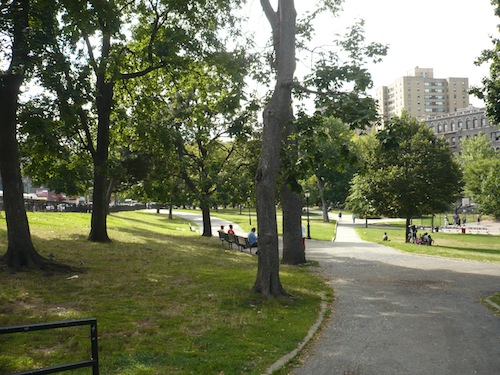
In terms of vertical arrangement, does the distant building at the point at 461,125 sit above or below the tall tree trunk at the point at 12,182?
above

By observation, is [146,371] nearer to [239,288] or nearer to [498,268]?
[239,288]

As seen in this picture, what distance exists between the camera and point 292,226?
15602 mm

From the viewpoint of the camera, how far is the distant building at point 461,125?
319 ft

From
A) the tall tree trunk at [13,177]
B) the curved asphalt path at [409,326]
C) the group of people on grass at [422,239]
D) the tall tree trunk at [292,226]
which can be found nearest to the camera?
the curved asphalt path at [409,326]

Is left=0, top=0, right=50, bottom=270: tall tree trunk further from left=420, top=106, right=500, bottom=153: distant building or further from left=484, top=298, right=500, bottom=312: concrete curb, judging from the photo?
left=420, top=106, right=500, bottom=153: distant building

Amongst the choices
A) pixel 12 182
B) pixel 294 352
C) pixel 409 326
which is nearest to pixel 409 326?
pixel 409 326

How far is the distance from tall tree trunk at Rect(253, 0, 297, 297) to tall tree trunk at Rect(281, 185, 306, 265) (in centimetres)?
541

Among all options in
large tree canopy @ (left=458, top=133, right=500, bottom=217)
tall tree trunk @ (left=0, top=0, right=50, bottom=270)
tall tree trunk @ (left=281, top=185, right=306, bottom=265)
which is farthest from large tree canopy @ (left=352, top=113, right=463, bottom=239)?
tall tree trunk @ (left=0, top=0, right=50, bottom=270)

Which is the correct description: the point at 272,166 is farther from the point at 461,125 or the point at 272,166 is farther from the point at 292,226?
the point at 461,125

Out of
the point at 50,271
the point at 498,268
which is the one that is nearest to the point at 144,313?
the point at 50,271

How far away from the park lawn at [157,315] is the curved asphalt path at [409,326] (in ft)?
2.03

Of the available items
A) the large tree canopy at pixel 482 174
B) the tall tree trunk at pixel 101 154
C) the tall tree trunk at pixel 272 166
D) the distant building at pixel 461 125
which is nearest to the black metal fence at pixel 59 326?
the tall tree trunk at pixel 272 166

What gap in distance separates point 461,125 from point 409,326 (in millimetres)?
108038

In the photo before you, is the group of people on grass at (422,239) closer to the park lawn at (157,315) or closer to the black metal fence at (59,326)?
the park lawn at (157,315)
